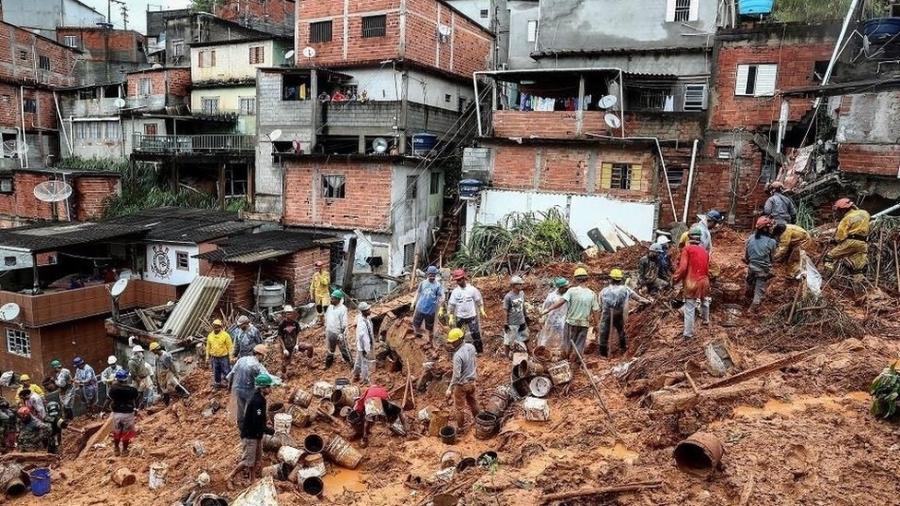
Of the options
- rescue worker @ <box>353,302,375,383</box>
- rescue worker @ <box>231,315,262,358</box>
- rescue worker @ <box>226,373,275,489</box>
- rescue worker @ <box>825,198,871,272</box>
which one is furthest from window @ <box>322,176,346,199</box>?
rescue worker @ <box>825,198,871,272</box>

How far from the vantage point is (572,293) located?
10852mm

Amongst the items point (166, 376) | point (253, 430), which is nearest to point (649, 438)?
point (253, 430)

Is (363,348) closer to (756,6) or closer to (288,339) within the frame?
(288,339)

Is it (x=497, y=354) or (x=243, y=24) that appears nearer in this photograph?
(x=497, y=354)

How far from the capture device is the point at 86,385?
1572cm

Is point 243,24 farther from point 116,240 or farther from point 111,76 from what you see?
point 116,240

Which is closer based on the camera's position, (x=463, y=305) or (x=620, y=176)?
(x=463, y=305)

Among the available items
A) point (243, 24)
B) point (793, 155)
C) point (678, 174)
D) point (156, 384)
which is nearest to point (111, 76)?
point (243, 24)

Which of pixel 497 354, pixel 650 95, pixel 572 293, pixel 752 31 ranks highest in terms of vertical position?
pixel 752 31

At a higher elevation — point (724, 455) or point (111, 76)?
point (111, 76)

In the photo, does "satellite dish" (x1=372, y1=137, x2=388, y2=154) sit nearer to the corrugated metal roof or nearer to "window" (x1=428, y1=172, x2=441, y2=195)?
"window" (x1=428, y1=172, x2=441, y2=195)

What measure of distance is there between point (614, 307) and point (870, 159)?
30.7 feet

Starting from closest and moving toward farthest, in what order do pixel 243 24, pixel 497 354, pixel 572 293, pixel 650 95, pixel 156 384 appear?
pixel 572 293 → pixel 497 354 → pixel 156 384 → pixel 650 95 → pixel 243 24

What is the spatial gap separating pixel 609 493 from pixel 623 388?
3232 mm
